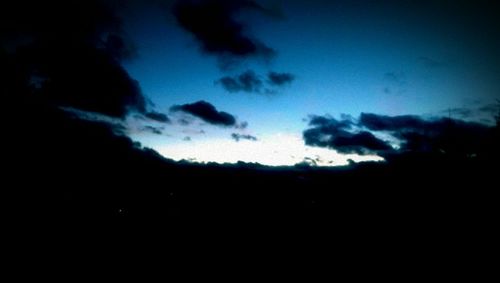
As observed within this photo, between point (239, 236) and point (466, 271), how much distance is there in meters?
12.4

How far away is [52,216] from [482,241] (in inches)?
1127

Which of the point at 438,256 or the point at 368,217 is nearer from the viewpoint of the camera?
the point at 438,256

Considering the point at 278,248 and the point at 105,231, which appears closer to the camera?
the point at 278,248

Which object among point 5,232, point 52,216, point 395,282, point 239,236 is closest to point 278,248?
point 239,236

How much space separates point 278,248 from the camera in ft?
53.8

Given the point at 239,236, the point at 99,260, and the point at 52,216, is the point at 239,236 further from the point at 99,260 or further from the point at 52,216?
the point at 52,216

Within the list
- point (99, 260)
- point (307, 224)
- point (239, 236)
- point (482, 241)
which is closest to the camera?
point (99, 260)

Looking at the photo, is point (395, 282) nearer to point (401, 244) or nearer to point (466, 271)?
point (466, 271)

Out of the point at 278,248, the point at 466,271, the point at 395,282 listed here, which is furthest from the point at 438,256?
the point at 278,248

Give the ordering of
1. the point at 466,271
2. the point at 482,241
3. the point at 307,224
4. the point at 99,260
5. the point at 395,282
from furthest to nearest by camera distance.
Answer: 1. the point at 307,224
2. the point at 482,241
3. the point at 99,260
4. the point at 466,271
5. the point at 395,282

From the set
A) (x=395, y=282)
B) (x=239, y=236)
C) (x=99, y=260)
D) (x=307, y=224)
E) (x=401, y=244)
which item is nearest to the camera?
(x=395, y=282)

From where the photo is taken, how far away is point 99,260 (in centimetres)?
1311

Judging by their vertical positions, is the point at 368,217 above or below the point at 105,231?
above

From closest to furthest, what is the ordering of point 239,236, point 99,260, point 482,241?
point 99,260 < point 482,241 < point 239,236
